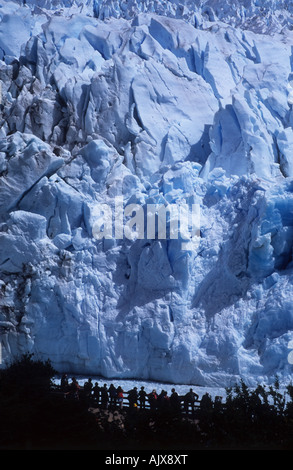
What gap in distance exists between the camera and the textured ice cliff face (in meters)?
12.3

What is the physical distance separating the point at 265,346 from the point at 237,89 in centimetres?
767

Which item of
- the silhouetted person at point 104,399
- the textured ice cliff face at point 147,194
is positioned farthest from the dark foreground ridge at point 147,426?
the textured ice cliff face at point 147,194

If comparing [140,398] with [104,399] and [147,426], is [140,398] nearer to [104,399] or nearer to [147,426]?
[104,399]

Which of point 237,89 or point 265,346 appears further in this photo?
point 237,89

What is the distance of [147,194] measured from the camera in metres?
14.2

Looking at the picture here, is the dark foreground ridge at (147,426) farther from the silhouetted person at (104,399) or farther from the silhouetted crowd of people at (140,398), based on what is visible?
the silhouetted person at (104,399)

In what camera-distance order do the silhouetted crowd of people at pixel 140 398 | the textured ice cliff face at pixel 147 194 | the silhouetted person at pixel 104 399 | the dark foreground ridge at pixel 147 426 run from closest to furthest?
the dark foreground ridge at pixel 147 426 → the silhouetted crowd of people at pixel 140 398 → the silhouetted person at pixel 104 399 → the textured ice cliff face at pixel 147 194

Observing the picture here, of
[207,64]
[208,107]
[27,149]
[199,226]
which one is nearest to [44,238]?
[27,149]

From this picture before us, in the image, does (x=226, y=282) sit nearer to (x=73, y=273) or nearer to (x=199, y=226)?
(x=199, y=226)

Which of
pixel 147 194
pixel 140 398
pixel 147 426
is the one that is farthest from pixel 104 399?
pixel 147 194

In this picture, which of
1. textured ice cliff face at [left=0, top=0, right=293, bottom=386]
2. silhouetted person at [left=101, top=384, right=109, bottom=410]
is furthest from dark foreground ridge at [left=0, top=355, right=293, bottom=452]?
textured ice cliff face at [left=0, top=0, right=293, bottom=386]

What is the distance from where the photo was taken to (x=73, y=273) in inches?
515

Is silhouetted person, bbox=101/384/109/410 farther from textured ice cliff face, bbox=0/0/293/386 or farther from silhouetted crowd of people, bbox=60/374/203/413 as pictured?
textured ice cliff face, bbox=0/0/293/386

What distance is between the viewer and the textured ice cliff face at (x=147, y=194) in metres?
12.3
